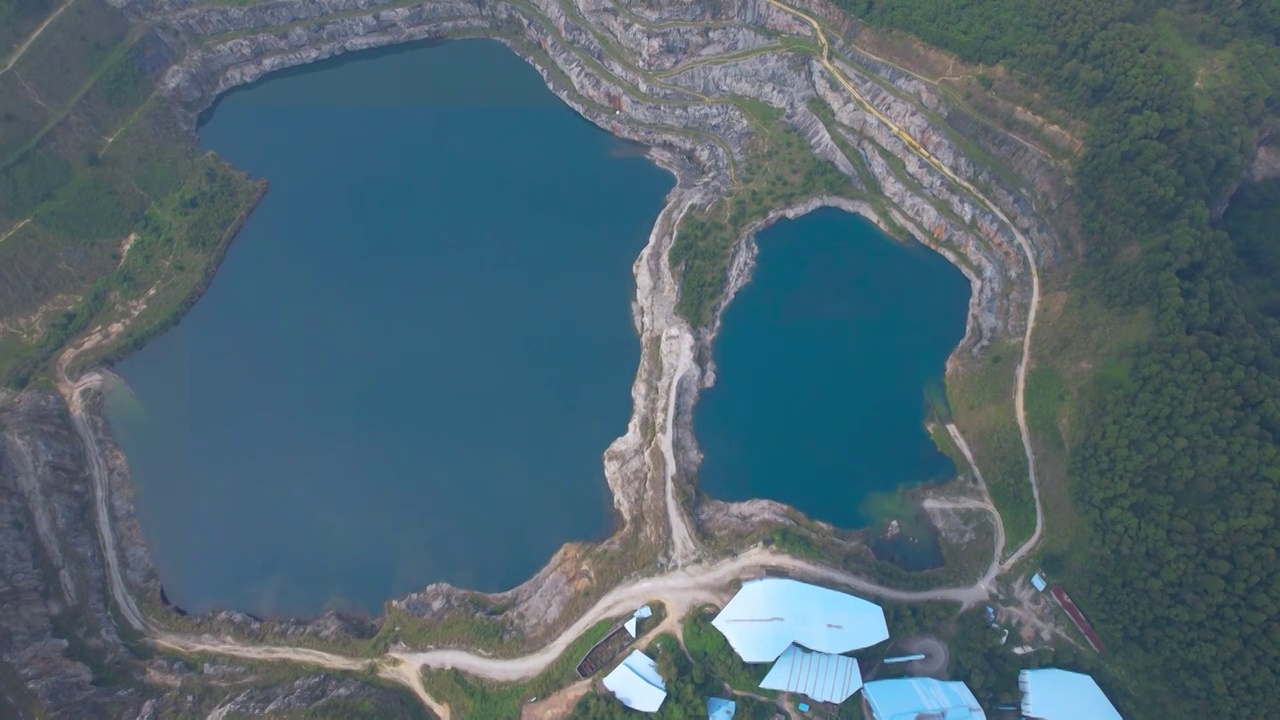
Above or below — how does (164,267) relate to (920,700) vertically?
below

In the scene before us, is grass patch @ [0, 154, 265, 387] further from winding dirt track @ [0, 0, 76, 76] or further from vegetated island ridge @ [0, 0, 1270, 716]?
winding dirt track @ [0, 0, 76, 76]

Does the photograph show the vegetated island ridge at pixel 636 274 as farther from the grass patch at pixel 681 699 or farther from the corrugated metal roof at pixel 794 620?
the grass patch at pixel 681 699

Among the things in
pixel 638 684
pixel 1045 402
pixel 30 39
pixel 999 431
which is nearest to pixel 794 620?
pixel 638 684

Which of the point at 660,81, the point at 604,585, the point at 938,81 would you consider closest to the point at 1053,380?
the point at 938,81

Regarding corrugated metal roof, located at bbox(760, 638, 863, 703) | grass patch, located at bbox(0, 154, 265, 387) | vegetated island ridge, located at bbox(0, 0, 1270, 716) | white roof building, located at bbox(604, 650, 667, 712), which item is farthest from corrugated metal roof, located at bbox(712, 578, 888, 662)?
grass patch, located at bbox(0, 154, 265, 387)

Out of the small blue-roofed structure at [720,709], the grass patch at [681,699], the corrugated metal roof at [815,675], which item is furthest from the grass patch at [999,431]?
the small blue-roofed structure at [720,709]

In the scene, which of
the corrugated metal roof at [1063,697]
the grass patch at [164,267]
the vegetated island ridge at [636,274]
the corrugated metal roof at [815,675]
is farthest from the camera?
the grass patch at [164,267]

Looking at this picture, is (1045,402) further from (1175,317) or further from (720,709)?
(720,709)
